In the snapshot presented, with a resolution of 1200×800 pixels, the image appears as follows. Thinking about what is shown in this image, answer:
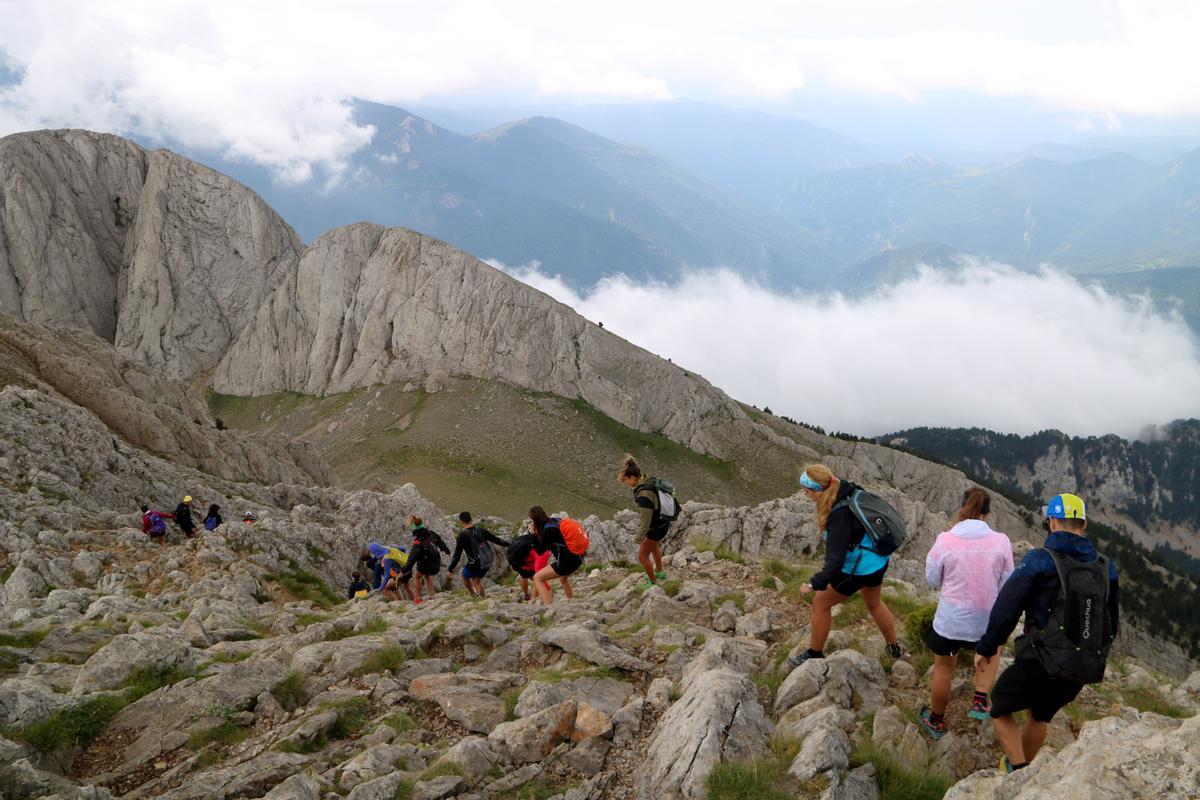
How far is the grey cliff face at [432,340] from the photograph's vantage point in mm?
77438

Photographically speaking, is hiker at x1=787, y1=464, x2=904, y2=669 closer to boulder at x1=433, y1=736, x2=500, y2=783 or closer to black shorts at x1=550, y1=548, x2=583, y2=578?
boulder at x1=433, y1=736, x2=500, y2=783

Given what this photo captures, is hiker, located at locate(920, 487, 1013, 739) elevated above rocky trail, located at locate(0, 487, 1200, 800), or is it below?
above

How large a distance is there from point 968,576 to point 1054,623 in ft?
4.66

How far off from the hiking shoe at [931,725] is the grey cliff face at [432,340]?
6863 centimetres

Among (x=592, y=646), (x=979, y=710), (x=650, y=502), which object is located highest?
(x=650, y=502)

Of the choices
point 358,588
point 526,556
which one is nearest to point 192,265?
point 358,588

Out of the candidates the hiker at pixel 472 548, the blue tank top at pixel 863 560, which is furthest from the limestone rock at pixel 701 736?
the hiker at pixel 472 548

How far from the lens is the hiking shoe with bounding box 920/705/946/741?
737cm

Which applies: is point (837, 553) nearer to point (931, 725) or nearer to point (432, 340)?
point (931, 725)

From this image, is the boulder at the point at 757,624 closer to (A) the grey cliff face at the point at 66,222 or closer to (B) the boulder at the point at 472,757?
(B) the boulder at the point at 472,757

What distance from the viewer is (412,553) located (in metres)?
17.6

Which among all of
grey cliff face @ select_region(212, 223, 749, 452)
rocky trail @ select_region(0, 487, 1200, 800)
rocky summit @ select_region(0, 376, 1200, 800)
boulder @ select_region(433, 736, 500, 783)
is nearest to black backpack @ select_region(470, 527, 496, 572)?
rocky summit @ select_region(0, 376, 1200, 800)

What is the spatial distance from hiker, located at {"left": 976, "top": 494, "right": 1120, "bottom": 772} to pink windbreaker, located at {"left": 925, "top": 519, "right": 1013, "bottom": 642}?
2.34ft

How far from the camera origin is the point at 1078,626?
5.96m
